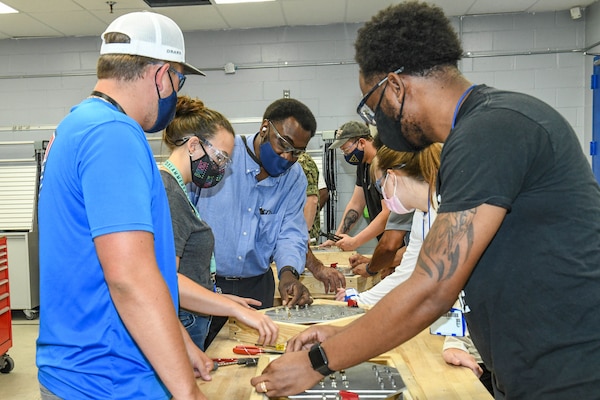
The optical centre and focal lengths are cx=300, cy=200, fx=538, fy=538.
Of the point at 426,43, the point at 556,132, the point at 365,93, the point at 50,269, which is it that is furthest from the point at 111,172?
the point at 556,132

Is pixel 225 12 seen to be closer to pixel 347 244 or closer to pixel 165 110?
pixel 347 244

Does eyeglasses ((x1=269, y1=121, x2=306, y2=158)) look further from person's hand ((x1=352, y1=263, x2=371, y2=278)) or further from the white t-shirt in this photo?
person's hand ((x1=352, y1=263, x2=371, y2=278))

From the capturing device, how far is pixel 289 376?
1.33 metres

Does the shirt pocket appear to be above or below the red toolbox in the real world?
above

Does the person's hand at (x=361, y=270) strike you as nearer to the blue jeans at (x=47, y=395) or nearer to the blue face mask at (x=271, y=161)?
the blue face mask at (x=271, y=161)

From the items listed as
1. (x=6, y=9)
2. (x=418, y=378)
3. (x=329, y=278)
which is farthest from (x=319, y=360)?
(x=6, y=9)

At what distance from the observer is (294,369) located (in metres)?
1.32

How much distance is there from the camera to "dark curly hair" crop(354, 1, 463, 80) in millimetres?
1173

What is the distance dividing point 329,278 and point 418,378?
4.66 feet

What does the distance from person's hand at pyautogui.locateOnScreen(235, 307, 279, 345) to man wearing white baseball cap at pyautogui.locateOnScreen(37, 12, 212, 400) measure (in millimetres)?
577

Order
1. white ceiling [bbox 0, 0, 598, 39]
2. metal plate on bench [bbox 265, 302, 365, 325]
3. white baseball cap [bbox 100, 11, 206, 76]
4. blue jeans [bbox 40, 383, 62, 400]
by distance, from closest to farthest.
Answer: blue jeans [bbox 40, 383, 62, 400], white baseball cap [bbox 100, 11, 206, 76], metal plate on bench [bbox 265, 302, 365, 325], white ceiling [bbox 0, 0, 598, 39]

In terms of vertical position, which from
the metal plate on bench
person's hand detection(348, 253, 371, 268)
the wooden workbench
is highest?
the metal plate on bench

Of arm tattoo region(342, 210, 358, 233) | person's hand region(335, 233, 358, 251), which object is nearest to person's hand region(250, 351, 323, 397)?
person's hand region(335, 233, 358, 251)

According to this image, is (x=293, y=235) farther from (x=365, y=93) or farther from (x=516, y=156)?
(x=516, y=156)
